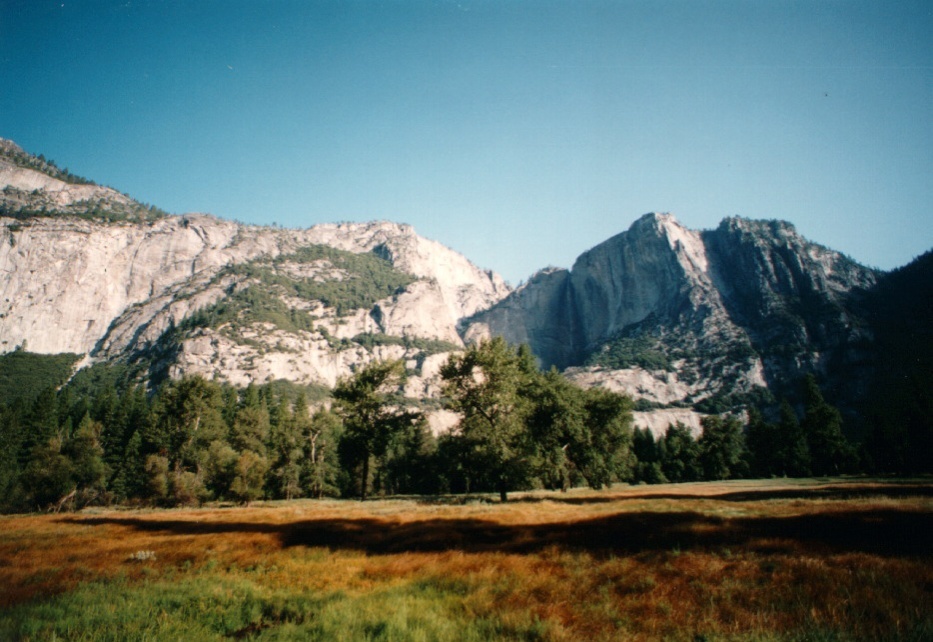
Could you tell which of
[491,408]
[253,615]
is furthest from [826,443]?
[253,615]

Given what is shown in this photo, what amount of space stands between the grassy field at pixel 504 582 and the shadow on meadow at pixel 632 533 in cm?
11

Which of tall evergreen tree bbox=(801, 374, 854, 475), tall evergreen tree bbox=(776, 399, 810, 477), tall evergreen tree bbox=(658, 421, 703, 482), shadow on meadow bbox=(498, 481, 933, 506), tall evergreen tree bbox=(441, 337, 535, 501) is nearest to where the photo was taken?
shadow on meadow bbox=(498, 481, 933, 506)

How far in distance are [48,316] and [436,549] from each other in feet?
898

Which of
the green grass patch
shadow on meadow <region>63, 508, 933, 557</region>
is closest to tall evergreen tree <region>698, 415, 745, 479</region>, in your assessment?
shadow on meadow <region>63, 508, 933, 557</region>

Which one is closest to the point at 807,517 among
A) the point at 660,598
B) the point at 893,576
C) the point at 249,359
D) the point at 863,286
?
the point at 893,576

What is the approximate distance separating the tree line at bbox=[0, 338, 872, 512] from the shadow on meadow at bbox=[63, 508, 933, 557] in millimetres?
15873

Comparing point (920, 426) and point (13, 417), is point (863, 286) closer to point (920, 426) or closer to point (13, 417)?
point (920, 426)

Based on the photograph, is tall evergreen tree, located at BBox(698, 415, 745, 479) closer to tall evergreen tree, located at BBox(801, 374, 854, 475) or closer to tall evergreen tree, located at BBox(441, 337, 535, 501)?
tall evergreen tree, located at BBox(801, 374, 854, 475)

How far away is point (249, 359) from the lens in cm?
18838

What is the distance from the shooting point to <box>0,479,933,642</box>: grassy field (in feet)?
21.6

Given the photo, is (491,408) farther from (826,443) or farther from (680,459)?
(680,459)

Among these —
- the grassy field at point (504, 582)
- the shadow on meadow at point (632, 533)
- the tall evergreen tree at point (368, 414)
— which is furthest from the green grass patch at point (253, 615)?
the tall evergreen tree at point (368, 414)

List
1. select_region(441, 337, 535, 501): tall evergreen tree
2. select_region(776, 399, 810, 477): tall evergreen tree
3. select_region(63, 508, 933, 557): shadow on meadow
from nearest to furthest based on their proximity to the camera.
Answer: select_region(63, 508, 933, 557): shadow on meadow, select_region(441, 337, 535, 501): tall evergreen tree, select_region(776, 399, 810, 477): tall evergreen tree

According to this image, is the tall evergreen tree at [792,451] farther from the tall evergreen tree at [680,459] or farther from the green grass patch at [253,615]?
the green grass patch at [253,615]
